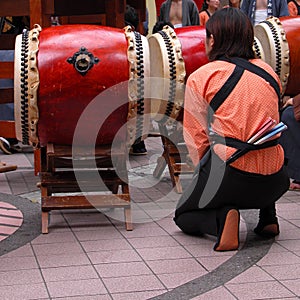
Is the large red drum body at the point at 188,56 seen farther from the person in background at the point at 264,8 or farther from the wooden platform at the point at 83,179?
the person in background at the point at 264,8

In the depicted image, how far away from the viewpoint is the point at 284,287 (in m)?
3.45

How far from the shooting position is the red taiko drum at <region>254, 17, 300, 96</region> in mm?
5441

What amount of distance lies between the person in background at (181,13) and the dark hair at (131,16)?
1.29 ft

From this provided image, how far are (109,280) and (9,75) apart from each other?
6.78ft

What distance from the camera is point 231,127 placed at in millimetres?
3977

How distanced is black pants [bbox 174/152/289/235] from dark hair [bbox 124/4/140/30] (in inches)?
138

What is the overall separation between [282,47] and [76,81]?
69.2 inches

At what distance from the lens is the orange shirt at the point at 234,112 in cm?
397

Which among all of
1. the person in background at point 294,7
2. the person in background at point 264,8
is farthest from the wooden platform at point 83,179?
the person in background at point 294,7

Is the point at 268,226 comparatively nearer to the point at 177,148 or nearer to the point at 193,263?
the point at 193,263

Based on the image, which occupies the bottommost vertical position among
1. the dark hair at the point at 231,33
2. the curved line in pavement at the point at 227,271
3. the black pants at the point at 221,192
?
the curved line in pavement at the point at 227,271

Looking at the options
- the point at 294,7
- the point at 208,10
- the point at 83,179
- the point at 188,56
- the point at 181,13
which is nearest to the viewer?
the point at 83,179

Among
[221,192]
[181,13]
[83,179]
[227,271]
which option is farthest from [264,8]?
[227,271]

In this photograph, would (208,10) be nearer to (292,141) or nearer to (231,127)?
(292,141)
